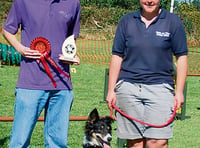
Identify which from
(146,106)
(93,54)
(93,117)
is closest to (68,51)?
(146,106)

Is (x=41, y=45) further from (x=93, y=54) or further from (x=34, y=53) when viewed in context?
(x=93, y=54)

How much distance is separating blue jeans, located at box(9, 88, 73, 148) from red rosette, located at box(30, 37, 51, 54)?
13.6 inches

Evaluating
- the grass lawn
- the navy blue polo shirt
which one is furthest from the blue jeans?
the grass lawn

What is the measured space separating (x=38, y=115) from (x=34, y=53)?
0.54m

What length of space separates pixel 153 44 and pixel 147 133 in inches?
31.5

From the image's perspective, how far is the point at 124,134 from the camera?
3.92m

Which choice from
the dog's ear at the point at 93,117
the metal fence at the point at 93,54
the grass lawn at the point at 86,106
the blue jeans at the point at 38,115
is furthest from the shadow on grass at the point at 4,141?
the metal fence at the point at 93,54

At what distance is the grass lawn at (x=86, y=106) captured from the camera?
6.29m

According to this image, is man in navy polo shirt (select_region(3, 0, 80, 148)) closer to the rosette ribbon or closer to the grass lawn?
the rosette ribbon

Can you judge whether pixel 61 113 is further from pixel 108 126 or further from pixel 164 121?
pixel 108 126

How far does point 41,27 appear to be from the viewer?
3.52m

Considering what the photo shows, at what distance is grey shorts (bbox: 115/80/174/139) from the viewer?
Answer: 379 centimetres

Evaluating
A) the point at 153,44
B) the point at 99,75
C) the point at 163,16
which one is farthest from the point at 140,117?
the point at 99,75

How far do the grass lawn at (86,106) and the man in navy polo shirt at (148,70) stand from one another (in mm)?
2162
